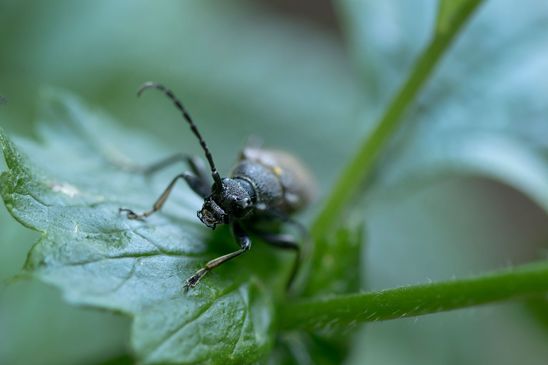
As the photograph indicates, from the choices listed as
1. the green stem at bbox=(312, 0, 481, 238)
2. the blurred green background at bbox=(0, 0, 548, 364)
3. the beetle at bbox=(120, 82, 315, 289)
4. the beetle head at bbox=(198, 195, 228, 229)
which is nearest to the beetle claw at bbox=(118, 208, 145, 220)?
the beetle at bbox=(120, 82, 315, 289)

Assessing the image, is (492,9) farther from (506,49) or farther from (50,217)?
(50,217)

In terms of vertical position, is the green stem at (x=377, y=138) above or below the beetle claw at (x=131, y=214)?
above

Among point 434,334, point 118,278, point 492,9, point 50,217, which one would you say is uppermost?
point 492,9

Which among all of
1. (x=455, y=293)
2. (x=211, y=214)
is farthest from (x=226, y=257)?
(x=455, y=293)

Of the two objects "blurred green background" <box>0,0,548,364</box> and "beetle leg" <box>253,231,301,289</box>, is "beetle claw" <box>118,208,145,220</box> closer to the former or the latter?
"beetle leg" <box>253,231,301,289</box>

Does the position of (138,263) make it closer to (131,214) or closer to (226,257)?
(131,214)

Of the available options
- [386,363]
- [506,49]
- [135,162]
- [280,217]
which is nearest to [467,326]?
[386,363]

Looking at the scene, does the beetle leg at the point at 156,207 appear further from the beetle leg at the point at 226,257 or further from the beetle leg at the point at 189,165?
the beetle leg at the point at 226,257

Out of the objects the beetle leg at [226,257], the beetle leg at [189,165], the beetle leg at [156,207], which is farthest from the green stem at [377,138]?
the beetle leg at [156,207]
